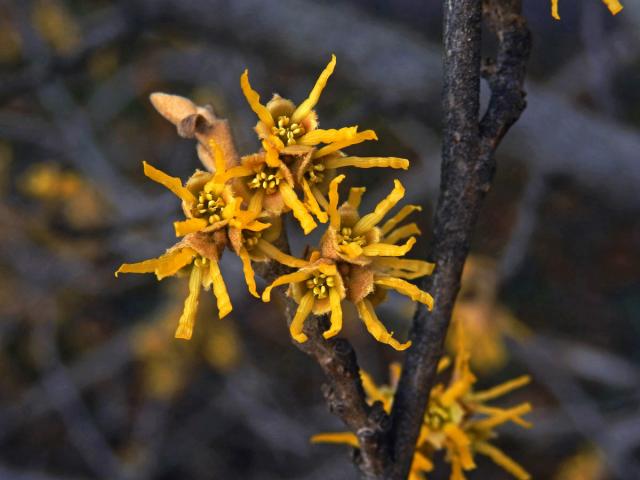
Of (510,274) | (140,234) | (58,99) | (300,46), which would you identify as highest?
(300,46)

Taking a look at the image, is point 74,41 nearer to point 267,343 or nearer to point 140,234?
point 140,234

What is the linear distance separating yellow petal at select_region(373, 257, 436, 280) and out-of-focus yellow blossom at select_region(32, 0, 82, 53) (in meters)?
4.56

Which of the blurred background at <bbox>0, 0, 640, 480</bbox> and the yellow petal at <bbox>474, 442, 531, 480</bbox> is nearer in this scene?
the yellow petal at <bbox>474, 442, 531, 480</bbox>

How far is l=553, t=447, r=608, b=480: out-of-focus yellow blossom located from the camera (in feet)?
15.2

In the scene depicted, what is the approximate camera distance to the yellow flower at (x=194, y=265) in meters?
1.21

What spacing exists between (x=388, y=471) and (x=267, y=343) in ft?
14.6

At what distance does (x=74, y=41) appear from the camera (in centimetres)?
516

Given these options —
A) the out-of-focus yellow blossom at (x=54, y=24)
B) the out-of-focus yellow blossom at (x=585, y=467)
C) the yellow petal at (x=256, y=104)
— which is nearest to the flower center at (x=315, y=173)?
the yellow petal at (x=256, y=104)

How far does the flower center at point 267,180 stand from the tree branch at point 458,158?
0.92ft

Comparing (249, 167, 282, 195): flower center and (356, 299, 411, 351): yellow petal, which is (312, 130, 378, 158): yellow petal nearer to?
(249, 167, 282, 195): flower center

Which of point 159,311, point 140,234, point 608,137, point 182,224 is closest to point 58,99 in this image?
point 140,234

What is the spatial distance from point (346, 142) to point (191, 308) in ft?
1.23

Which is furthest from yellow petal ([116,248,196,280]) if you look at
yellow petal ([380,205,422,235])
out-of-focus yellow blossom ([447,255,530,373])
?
out-of-focus yellow blossom ([447,255,530,373])

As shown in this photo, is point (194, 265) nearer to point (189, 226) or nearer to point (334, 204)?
point (189, 226)
